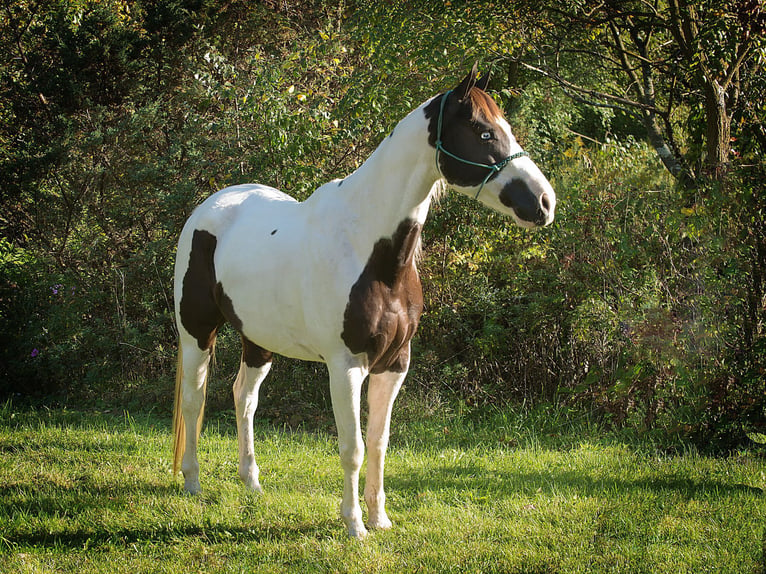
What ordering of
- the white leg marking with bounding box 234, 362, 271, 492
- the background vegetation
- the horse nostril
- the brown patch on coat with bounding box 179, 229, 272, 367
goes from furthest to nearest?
the background vegetation, the white leg marking with bounding box 234, 362, 271, 492, the brown patch on coat with bounding box 179, 229, 272, 367, the horse nostril

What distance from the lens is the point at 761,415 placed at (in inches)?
194

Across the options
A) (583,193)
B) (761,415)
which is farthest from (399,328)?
(583,193)

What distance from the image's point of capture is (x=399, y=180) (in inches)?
134

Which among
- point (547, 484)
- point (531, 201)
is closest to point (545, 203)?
point (531, 201)

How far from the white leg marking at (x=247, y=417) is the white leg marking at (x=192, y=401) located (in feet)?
0.83

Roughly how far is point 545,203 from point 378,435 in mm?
1576

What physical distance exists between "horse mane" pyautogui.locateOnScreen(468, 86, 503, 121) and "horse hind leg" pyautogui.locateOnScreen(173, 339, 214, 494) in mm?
2437

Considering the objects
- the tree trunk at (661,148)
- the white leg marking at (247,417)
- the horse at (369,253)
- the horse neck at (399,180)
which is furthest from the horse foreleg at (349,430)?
the tree trunk at (661,148)

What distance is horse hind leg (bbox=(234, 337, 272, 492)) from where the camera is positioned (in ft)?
15.0

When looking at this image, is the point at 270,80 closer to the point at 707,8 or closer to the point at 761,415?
the point at 707,8

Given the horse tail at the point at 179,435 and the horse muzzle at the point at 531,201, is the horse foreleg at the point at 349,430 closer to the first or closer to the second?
the horse muzzle at the point at 531,201

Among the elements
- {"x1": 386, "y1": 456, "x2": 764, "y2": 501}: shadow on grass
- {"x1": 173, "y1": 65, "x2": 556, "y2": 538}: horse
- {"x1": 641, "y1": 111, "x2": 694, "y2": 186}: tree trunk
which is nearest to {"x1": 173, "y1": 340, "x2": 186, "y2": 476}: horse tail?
{"x1": 173, "y1": 65, "x2": 556, "y2": 538}: horse

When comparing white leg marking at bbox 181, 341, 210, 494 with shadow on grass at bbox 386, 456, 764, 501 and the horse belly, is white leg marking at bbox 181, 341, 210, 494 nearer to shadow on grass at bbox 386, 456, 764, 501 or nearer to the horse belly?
the horse belly

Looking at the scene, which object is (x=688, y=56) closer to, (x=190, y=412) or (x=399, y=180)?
(x=399, y=180)
